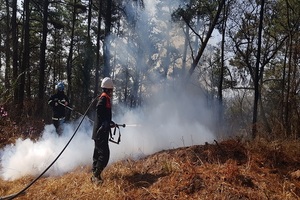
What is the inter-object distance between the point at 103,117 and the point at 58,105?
428 cm

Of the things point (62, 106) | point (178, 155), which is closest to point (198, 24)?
point (62, 106)

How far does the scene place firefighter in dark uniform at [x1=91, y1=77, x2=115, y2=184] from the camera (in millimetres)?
6034

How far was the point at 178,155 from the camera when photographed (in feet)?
21.7

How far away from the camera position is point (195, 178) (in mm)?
5391

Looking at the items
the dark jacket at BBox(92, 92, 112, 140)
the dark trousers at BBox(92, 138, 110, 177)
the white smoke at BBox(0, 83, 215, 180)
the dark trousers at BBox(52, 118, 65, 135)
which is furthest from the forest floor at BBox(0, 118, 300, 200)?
the dark trousers at BBox(52, 118, 65, 135)

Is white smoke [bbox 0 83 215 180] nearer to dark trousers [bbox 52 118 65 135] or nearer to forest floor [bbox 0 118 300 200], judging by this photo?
dark trousers [bbox 52 118 65 135]

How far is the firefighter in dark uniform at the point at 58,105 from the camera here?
32.4 feet

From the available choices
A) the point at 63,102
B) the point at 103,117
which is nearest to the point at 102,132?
the point at 103,117

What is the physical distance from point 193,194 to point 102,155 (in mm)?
1998

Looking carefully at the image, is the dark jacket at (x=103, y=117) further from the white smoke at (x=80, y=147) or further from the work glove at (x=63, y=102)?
the work glove at (x=63, y=102)

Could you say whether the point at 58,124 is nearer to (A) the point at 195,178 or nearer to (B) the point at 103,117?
(B) the point at 103,117

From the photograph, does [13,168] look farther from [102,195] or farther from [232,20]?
[232,20]

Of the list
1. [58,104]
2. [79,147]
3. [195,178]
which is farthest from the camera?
[58,104]

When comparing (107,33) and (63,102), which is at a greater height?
(107,33)
